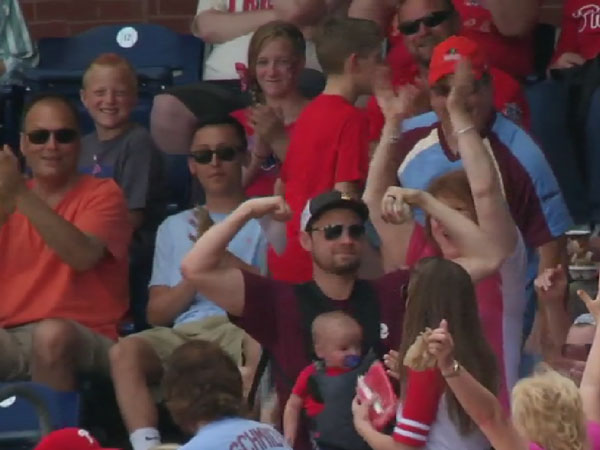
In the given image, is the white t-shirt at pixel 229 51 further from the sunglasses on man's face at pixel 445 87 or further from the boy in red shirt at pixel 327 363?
the boy in red shirt at pixel 327 363

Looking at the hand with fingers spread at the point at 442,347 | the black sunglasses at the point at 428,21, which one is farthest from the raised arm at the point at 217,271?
the black sunglasses at the point at 428,21

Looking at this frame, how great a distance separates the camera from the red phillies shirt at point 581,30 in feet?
28.5

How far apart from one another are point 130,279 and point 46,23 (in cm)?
280

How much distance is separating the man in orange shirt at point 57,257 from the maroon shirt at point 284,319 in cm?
85

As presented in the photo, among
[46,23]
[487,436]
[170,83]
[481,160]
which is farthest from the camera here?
[46,23]

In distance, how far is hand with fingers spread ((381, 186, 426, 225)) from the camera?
6.70m

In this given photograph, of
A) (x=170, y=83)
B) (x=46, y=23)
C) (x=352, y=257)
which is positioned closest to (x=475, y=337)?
(x=352, y=257)

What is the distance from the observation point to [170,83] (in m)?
9.01

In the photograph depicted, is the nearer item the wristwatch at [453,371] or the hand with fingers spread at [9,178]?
the wristwatch at [453,371]

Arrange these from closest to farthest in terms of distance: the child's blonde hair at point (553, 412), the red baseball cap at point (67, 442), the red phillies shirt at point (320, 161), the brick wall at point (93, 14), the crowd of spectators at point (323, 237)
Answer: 1. the red baseball cap at point (67, 442)
2. the child's blonde hair at point (553, 412)
3. the crowd of spectators at point (323, 237)
4. the red phillies shirt at point (320, 161)
5. the brick wall at point (93, 14)

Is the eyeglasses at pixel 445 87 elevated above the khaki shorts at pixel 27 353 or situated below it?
above

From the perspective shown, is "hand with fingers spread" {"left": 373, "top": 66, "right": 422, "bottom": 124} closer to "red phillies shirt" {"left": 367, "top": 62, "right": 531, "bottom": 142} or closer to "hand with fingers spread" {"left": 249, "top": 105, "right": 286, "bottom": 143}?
"red phillies shirt" {"left": 367, "top": 62, "right": 531, "bottom": 142}

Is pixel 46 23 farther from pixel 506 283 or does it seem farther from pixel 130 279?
pixel 506 283

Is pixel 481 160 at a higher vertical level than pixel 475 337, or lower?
higher
